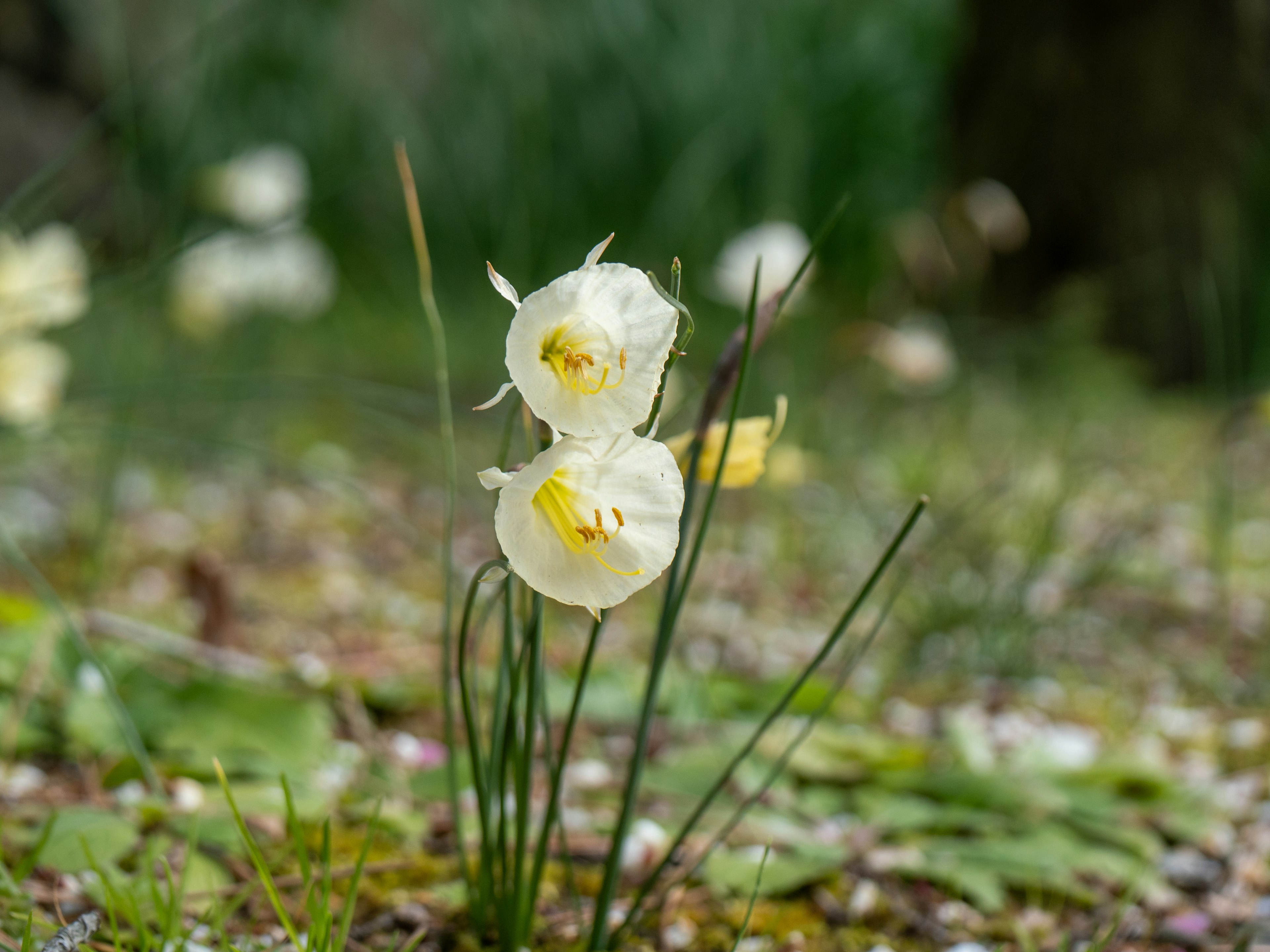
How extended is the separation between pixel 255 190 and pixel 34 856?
1.51 metres

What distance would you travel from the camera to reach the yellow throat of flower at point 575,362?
0.49 meters

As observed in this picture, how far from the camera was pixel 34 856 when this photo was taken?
0.68 meters

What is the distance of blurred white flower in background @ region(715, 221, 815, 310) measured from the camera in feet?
4.76

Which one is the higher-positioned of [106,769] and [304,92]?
[304,92]

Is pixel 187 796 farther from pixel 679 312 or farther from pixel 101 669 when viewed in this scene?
pixel 679 312

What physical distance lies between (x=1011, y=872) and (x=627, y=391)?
0.60m

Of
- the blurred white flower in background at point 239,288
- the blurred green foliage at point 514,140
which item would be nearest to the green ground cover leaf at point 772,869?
the blurred white flower in background at point 239,288

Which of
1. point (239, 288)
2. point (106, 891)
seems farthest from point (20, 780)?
point (239, 288)

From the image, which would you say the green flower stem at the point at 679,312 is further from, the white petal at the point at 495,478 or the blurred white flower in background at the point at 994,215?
the blurred white flower in background at the point at 994,215

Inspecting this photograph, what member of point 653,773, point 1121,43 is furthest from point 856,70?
point 653,773

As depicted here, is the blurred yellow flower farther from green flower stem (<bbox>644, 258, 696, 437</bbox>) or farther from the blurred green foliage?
the blurred green foliage

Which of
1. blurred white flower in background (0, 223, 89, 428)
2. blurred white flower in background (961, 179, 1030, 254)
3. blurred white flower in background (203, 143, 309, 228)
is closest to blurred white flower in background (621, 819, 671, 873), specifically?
blurred white flower in background (0, 223, 89, 428)

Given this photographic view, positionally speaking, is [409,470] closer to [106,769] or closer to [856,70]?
[106,769]

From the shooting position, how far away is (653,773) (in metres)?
0.95
